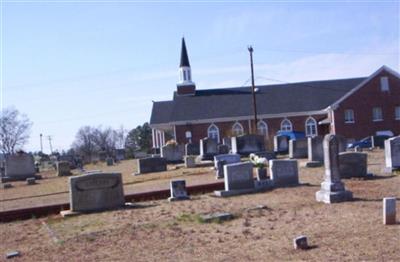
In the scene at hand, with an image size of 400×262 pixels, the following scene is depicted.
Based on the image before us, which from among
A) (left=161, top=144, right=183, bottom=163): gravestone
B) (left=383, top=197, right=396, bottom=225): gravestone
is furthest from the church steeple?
(left=383, top=197, right=396, bottom=225): gravestone

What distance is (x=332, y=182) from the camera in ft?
42.8

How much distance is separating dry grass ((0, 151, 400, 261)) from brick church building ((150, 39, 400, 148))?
40472 millimetres

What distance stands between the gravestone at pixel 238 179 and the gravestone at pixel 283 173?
860 millimetres

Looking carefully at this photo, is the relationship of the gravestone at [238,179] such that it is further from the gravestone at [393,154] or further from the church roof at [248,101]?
the church roof at [248,101]

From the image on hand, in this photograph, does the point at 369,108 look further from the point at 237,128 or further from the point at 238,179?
the point at 238,179

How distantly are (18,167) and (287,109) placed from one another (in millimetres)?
32723

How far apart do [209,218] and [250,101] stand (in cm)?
5251

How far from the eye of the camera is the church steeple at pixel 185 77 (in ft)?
223

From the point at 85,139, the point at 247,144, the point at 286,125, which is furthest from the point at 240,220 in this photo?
the point at 85,139

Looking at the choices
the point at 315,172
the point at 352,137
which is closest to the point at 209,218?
the point at 315,172

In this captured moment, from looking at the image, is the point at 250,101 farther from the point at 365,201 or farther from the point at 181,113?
the point at 365,201

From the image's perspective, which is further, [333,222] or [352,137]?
[352,137]

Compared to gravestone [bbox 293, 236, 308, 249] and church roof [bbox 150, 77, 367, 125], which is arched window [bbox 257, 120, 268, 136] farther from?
gravestone [bbox 293, 236, 308, 249]

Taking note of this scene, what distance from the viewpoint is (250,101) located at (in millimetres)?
63406
